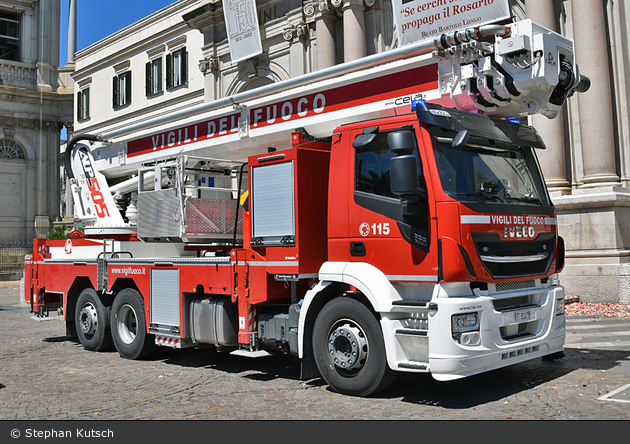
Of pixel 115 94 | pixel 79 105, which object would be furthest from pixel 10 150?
pixel 115 94

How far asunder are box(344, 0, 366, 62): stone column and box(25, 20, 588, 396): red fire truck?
10.9 metres

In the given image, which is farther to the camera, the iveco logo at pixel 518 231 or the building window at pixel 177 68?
the building window at pixel 177 68

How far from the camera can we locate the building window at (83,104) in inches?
1406

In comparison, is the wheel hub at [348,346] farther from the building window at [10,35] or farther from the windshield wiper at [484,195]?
the building window at [10,35]

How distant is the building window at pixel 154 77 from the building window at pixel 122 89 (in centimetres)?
218

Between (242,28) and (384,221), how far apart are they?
55.1 ft

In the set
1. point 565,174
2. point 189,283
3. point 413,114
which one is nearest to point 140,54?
point 565,174

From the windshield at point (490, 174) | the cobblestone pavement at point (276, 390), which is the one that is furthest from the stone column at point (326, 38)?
the windshield at point (490, 174)

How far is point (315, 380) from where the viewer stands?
24.5 feet

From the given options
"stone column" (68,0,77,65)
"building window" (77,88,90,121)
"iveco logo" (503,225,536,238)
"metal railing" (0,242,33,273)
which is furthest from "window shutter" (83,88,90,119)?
"iveco logo" (503,225,536,238)

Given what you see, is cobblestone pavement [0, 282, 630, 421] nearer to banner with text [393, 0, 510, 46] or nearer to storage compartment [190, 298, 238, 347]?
storage compartment [190, 298, 238, 347]

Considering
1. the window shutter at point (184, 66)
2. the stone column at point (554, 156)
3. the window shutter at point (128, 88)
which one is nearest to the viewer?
the stone column at point (554, 156)

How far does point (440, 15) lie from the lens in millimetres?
15086

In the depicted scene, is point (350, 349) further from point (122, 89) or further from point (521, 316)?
point (122, 89)
